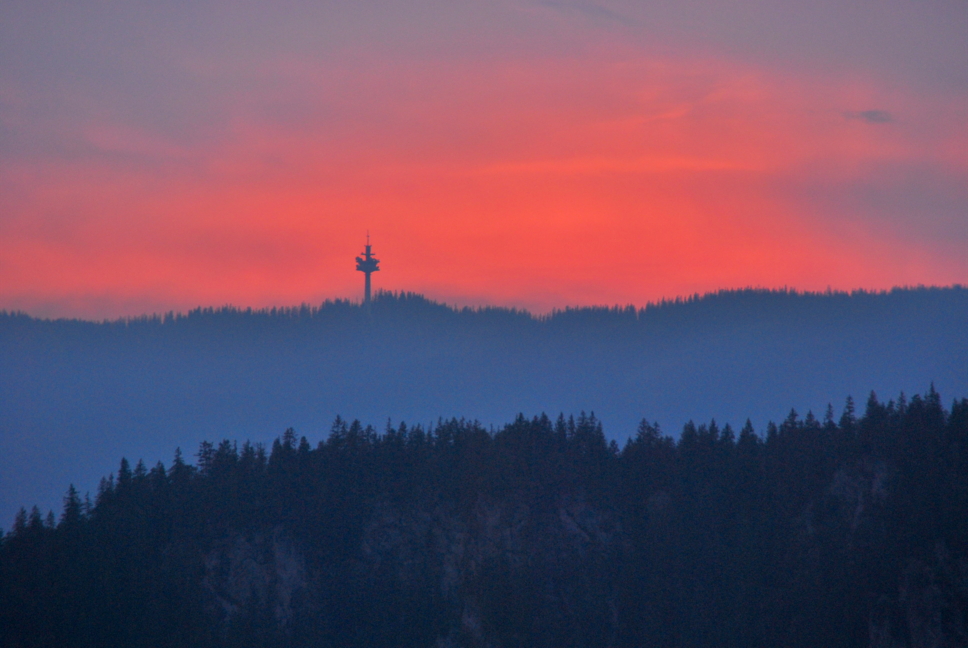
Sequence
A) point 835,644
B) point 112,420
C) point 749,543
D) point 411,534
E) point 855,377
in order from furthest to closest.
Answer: point 112,420 → point 855,377 → point 411,534 → point 749,543 → point 835,644

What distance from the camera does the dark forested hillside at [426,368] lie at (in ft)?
520

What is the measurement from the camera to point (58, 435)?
164375mm

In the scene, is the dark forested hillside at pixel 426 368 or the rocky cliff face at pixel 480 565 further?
the dark forested hillside at pixel 426 368

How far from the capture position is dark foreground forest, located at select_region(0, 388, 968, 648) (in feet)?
276

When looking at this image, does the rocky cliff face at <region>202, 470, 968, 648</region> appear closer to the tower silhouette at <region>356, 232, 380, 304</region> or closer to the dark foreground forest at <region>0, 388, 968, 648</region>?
the dark foreground forest at <region>0, 388, 968, 648</region>

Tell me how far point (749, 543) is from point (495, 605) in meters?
19.4

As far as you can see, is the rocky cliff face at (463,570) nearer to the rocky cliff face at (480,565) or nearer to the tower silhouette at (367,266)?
the rocky cliff face at (480,565)

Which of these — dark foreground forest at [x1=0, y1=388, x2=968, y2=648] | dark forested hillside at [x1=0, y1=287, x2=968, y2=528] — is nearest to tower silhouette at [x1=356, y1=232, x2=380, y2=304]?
dark forested hillside at [x1=0, y1=287, x2=968, y2=528]

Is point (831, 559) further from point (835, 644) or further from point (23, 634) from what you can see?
point (23, 634)

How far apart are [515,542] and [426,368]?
94.3 meters

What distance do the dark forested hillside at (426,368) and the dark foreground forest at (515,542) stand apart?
60.1 m

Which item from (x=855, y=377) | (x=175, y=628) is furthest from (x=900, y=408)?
(x=855, y=377)

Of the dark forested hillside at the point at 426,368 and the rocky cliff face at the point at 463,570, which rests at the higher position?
the dark forested hillside at the point at 426,368

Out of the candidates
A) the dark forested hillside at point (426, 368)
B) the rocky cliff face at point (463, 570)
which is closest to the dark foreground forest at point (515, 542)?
the rocky cliff face at point (463, 570)
